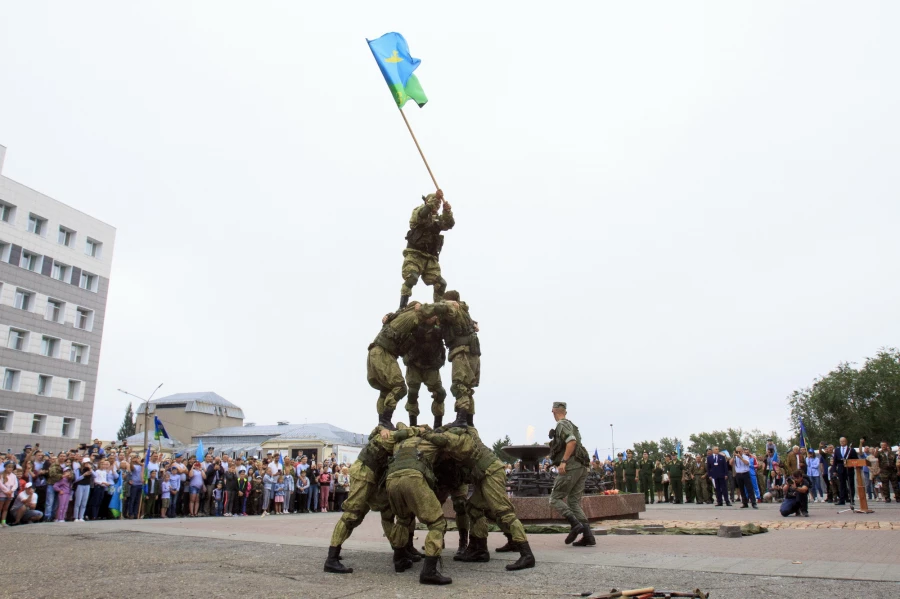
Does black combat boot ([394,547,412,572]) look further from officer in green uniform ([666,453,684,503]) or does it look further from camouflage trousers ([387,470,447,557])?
officer in green uniform ([666,453,684,503])

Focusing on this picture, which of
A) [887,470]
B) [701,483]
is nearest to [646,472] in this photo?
[701,483]

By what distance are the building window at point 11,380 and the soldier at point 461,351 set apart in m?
42.9

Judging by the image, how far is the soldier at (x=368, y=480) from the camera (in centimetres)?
675

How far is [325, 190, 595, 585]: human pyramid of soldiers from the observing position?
256 inches

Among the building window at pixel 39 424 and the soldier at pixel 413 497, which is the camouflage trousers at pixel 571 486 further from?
the building window at pixel 39 424

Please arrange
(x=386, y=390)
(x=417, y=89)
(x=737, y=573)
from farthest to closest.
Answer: (x=417, y=89) < (x=386, y=390) < (x=737, y=573)

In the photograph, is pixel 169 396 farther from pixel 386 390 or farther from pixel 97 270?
pixel 386 390

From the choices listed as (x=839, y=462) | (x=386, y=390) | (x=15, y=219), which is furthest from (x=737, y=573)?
(x=15, y=219)

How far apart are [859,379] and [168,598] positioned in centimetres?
5267

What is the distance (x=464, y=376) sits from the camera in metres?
8.09

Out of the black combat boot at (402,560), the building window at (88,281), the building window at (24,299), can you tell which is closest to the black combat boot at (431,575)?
the black combat boot at (402,560)

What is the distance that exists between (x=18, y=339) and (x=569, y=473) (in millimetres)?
44256

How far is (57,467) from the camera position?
50.0 feet

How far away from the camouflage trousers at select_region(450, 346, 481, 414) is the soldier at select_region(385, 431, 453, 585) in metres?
1.03
